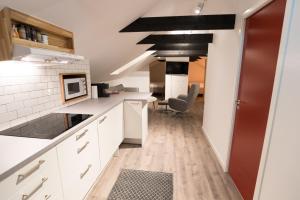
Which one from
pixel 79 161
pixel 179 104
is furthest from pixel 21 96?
pixel 179 104

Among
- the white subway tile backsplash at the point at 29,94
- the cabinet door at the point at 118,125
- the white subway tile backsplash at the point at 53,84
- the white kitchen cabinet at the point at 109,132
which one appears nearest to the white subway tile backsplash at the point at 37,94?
the white subway tile backsplash at the point at 29,94

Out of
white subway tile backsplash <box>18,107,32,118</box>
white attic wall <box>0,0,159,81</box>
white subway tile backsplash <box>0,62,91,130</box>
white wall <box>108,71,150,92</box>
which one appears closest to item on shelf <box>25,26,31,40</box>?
white attic wall <box>0,0,159,81</box>

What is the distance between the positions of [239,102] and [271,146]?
0.79 meters

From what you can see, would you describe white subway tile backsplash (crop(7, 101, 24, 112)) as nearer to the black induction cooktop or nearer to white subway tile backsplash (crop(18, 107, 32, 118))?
white subway tile backsplash (crop(18, 107, 32, 118))

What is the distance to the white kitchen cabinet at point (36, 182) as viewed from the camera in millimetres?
859

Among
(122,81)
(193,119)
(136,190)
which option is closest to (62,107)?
(136,190)

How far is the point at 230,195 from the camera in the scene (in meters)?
1.86

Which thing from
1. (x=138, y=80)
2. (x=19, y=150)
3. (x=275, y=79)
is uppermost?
(x=275, y=79)

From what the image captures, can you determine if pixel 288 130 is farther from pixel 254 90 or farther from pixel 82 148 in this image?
pixel 82 148

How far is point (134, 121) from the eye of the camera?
289cm

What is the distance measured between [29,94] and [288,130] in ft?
7.17

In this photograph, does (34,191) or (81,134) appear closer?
(34,191)

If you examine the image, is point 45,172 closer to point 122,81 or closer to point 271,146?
point 271,146

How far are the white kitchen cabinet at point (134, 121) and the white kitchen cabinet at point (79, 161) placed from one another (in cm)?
107
